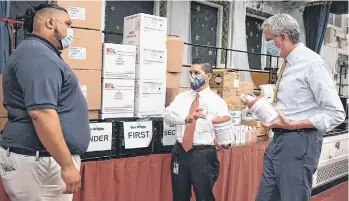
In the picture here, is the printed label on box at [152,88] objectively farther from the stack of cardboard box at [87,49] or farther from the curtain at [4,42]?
the curtain at [4,42]

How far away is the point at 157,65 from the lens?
292cm

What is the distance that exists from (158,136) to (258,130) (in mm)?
1250

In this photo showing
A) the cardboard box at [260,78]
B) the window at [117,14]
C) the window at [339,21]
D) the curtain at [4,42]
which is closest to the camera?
the curtain at [4,42]

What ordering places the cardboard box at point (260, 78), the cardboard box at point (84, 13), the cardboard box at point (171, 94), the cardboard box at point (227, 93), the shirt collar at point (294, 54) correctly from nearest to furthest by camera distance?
1. the shirt collar at point (294, 54)
2. the cardboard box at point (84, 13)
3. the cardboard box at point (171, 94)
4. the cardboard box at point (227, 93)
5. the cardboard box at point (260, 78)

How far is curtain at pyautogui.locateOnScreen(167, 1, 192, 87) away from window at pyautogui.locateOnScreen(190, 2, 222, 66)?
19 centimetres

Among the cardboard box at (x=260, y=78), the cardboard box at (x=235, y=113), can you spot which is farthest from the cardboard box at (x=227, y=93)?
the cardboard box at (x=260, y=78)

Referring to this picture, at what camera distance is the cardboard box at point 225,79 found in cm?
355

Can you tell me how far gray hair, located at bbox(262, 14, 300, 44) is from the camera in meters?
1.77

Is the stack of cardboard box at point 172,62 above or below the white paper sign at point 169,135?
above

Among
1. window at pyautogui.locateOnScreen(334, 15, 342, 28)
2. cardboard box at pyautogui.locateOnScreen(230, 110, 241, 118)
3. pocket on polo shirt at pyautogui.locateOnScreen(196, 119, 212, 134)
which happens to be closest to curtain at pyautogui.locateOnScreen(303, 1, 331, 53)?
window at pyautogui.locateOnScreen(334, 15, 342, 28)

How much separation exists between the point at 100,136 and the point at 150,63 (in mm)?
773

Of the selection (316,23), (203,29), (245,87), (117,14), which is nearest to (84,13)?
(245,87)

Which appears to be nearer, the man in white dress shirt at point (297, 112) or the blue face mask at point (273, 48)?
the man in white dress shirt at point (297, 112)

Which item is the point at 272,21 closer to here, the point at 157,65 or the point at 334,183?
the point at 157,65
